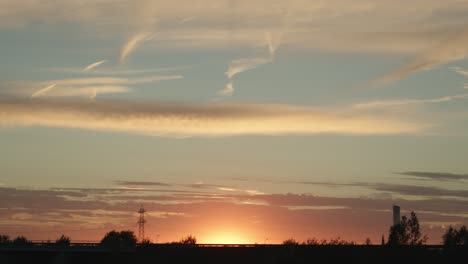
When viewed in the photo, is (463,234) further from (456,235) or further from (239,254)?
(239,254)

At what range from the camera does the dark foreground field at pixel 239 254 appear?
4530 inches

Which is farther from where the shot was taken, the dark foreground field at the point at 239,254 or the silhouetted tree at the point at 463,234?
the silhouetted tree at the point at 463,234

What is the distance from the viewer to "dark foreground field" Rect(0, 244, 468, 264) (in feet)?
378

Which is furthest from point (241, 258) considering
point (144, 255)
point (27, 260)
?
point (27, 260)

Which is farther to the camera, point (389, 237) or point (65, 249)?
A: point (389, 237)

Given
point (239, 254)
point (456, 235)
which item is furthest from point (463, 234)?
point (239, 254)

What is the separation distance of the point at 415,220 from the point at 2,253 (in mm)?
101705

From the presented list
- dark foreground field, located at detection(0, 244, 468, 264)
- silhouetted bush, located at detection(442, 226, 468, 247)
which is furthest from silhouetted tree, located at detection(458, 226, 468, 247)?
dark foreground field, located at detection(0, 244, 468, 264)

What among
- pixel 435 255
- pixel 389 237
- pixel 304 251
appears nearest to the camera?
pixel 435 255

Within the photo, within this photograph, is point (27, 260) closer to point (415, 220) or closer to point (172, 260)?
point (172, 260)

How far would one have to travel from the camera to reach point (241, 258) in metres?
122

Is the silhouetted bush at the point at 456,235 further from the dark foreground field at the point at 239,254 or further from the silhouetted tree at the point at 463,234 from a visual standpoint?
the dark foreground field at the point at 239,254

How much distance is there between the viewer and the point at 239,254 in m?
123

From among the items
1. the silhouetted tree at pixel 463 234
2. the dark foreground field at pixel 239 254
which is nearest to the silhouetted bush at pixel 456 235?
the silhouetted tree at pixel 463 234
